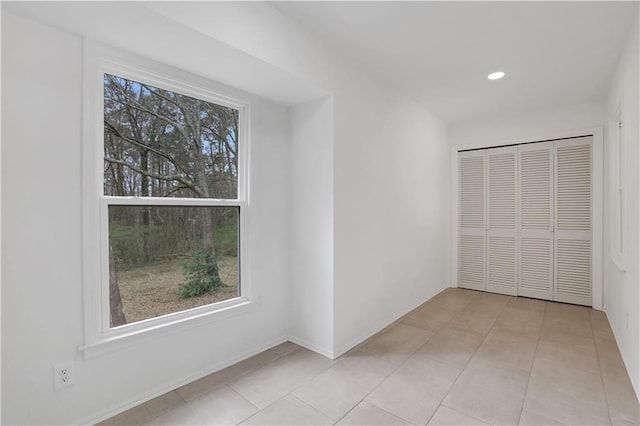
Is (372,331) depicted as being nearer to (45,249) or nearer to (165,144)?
(165,144)

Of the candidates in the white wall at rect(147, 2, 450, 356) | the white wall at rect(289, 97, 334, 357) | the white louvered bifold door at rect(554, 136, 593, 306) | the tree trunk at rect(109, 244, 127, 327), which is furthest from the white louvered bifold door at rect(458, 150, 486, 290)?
the tree trunk at rect(109, 244, 127, 327)

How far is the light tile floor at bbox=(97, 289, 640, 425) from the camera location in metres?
1.86

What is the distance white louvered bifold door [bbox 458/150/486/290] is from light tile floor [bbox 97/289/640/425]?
5.02ft

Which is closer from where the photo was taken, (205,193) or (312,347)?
(205,193)

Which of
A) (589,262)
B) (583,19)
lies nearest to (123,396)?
(583,19)

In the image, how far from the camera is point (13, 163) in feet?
5.13

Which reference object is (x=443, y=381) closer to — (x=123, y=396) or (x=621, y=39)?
(x=123, y=396)

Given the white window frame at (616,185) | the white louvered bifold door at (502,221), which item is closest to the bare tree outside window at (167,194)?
the white window frame at (616,185)

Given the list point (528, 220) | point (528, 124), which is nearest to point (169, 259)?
point (528, 220)

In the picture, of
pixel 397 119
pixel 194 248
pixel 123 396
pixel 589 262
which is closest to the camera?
pixel 123 396

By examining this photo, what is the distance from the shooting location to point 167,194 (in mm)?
2219

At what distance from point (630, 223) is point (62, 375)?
3.83 metres

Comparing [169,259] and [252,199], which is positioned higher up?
[252,199]

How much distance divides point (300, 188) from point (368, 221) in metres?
0.75
